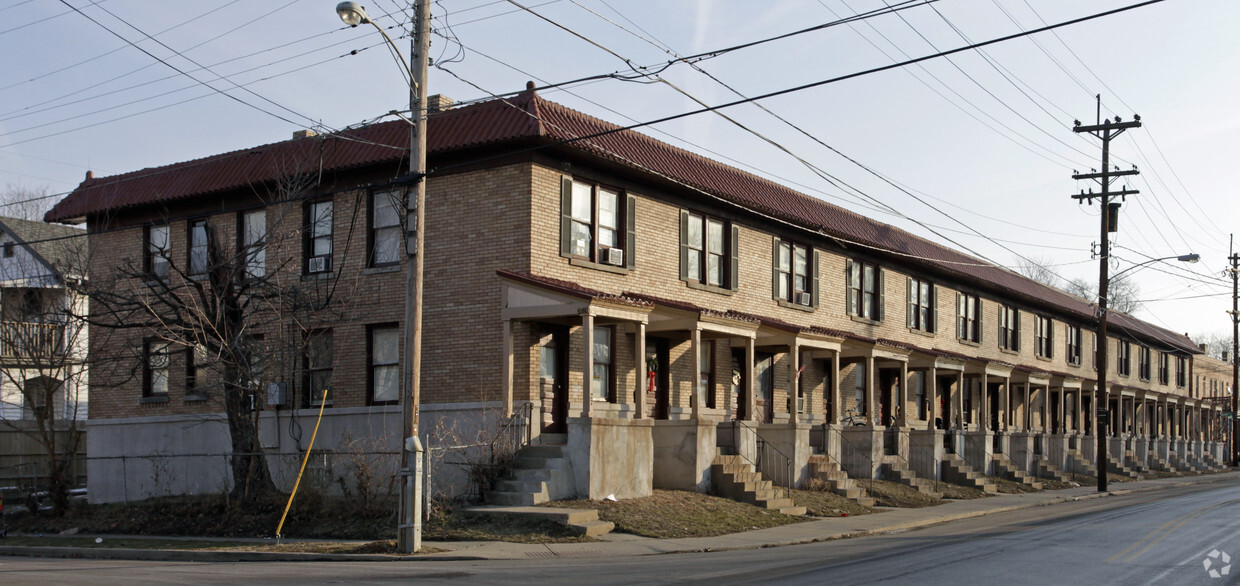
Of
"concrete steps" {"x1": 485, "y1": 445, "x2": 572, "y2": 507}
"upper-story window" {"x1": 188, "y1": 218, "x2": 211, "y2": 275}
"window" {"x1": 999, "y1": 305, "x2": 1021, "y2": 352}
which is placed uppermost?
"upper-story window" {"x1": 188, "y1": 218, "x2": 211, "y2": 275}

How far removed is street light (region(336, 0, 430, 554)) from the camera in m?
16.6

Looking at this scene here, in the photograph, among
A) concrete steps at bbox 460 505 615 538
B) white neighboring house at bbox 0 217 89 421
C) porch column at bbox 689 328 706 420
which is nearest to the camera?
concrete steps at bbox 460 505 615 538

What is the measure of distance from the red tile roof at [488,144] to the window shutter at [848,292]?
28.1 inches

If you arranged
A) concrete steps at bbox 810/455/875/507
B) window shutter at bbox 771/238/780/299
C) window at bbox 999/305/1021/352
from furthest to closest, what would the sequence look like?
window at bbox 999/305/1021/352 → window shutter at bbox 771/238/780/299 → concrete steps at bbox 810/455/875/507

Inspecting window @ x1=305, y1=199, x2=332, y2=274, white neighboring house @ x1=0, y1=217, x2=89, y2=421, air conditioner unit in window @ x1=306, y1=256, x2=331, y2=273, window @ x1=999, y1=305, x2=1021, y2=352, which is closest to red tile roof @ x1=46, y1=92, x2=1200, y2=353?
window @ x1=305, y1=199, x2=332, y2=274

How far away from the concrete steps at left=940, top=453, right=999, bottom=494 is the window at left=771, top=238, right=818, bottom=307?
23.0 feet

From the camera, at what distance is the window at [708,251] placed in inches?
1014

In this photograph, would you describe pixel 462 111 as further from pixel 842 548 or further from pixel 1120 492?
pixel 1120 492

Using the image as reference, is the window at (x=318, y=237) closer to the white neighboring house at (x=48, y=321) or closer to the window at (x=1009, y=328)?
the white neighboring house at (x=48, y=321)

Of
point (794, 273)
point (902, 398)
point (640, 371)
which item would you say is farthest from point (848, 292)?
point (640, 371)

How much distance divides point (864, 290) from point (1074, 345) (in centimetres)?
2271

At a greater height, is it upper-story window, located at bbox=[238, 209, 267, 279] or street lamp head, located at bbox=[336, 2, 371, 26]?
street lamp head, located at bbox=[336, 2, 371, 26]

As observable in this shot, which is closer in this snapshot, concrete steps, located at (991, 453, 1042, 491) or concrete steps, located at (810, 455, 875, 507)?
concrete steps, located at (810, 455, 875, 507)

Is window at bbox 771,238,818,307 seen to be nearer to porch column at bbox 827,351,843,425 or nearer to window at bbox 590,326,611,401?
porch column at bbox 827,351,843,425
